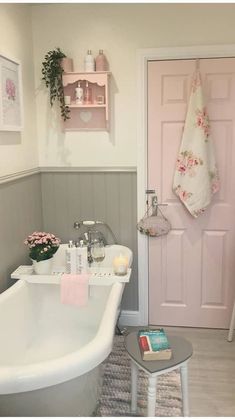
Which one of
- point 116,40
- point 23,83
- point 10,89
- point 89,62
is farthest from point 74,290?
point 116,40

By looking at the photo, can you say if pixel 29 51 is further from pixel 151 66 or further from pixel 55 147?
pixel 151 66

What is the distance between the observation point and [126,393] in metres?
2.25

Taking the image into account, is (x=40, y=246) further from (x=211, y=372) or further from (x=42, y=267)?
(x=211, y=372)

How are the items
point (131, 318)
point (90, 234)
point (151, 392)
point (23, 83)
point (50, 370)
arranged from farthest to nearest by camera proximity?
point (131, 318) < point (90, 234) < point (23, 83) < point (151, 392) < point (50, 370)

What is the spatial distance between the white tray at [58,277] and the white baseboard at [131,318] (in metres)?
0.72

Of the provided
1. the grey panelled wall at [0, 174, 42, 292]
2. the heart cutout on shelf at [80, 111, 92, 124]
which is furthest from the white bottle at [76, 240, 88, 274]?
the heart cutout on shelf at [80, 111, 92, 124]

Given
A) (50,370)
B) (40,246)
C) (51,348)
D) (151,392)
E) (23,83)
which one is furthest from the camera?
(23,83)

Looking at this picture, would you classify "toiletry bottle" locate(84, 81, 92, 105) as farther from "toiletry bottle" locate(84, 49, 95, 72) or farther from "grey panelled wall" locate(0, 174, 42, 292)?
"grey panelled wall" locate(0, 174, 42, 292)

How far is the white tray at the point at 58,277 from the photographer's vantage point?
2385 millimetres

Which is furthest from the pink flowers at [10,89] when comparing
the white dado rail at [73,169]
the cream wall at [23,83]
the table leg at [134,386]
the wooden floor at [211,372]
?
the wooden floor at [211,372]

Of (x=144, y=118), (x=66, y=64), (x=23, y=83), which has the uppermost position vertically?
(x=66, y=64)

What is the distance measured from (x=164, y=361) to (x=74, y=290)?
30.1 inches

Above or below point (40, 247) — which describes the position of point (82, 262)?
below

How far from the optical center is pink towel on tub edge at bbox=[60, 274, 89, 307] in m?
2.37
